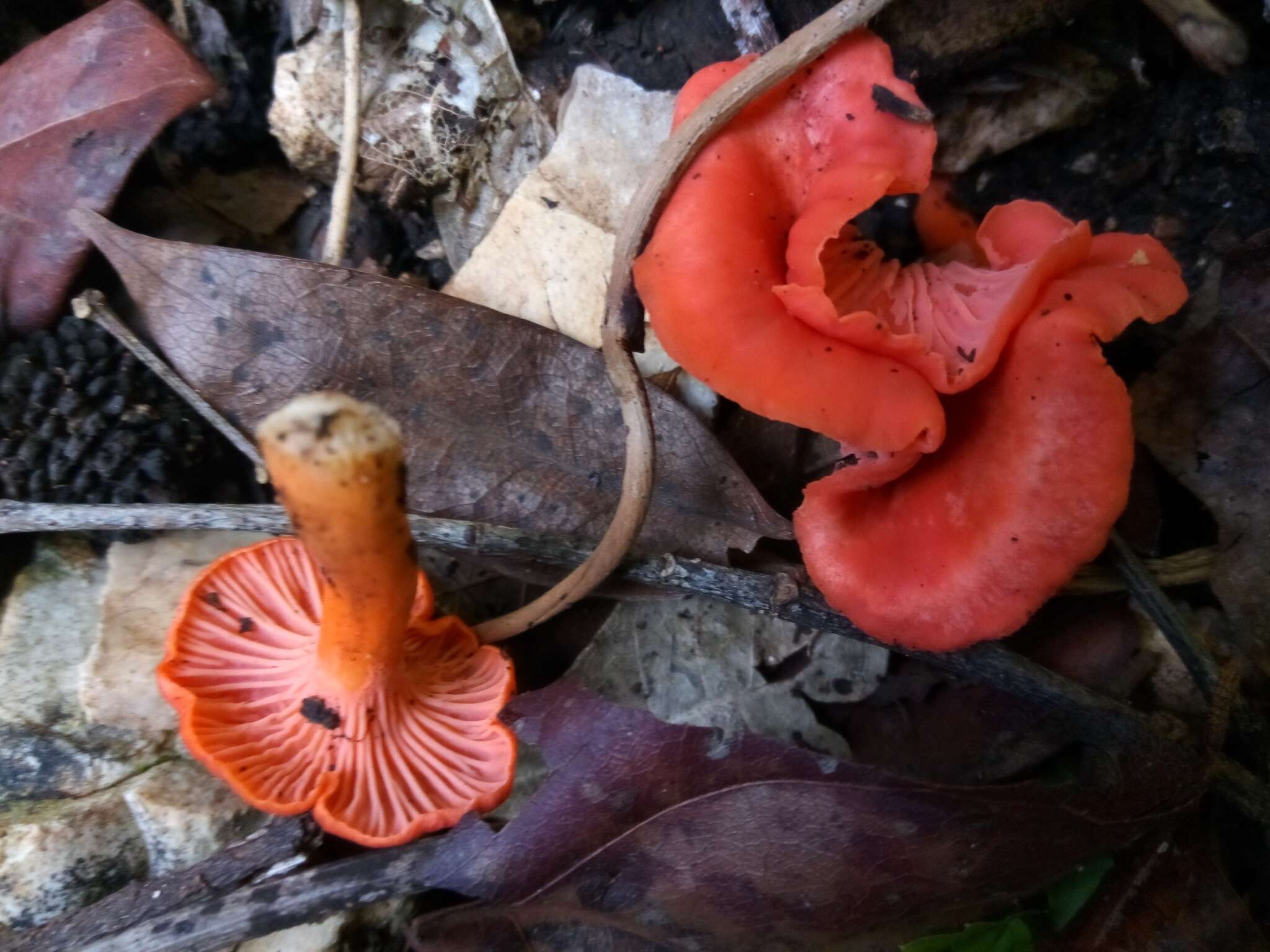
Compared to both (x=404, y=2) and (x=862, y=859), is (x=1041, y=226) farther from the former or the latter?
(x=404, y=2)

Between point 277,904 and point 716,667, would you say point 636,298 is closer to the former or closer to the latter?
point 716,667

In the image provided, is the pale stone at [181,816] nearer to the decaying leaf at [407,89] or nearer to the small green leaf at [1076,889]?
the decaying leaf at [407,89]

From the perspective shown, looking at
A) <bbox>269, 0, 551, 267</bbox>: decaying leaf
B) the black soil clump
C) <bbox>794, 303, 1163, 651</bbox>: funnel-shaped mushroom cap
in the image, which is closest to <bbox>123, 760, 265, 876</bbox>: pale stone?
the black soil clump

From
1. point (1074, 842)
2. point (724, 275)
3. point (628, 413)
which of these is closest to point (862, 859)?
point (1074, 842)

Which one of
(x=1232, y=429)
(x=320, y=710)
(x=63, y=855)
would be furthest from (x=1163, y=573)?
(x=63, y=855)

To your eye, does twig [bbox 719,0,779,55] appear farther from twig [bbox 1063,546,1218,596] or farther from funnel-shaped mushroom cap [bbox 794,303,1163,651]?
twig [bbox 1063,546,1218,596]

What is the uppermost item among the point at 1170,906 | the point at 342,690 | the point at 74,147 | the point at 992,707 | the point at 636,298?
the point at 74,147
